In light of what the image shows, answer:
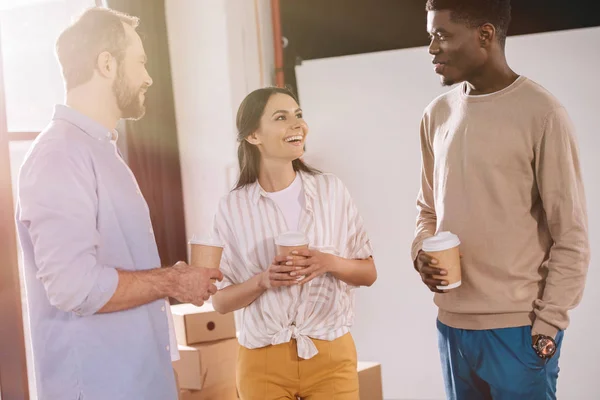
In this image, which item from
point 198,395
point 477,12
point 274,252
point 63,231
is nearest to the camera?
point 63,231

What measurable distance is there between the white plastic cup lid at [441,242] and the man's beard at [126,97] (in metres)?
0.91

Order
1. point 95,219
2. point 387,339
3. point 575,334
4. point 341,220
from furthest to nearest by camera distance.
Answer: point 387,339 < point 575,334 < point 341,220 < point 95,219

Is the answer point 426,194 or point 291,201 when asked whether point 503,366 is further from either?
point 291,201

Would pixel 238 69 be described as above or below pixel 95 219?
above

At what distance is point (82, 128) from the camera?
1750mm

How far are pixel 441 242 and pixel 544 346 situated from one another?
0.39m

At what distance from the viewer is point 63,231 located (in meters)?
1.57

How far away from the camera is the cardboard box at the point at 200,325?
279 centimetres

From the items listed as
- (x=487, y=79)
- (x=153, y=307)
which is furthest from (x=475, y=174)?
(x=153, y=307)

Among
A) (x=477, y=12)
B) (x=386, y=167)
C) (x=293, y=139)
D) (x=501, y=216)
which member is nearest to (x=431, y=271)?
(x=501, y=216)

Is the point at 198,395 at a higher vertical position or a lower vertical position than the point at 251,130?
lower

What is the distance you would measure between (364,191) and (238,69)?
965 millimetres

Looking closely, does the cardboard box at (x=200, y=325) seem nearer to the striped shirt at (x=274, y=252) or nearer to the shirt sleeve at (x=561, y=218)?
the striped shirt at (x=274, y=252)

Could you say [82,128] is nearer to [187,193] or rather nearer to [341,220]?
[341,220]
